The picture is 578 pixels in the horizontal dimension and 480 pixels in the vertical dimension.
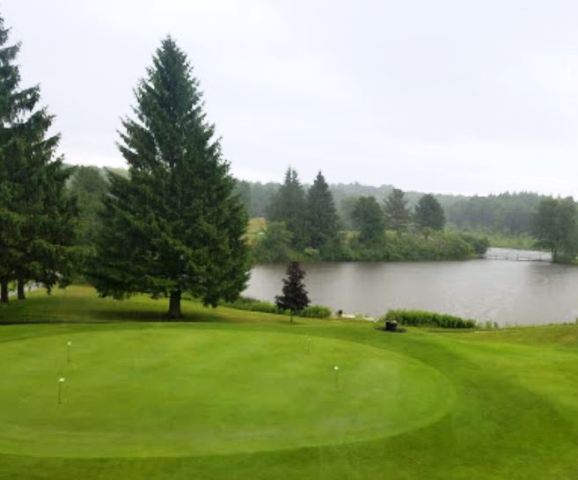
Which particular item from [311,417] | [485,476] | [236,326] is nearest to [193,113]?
[236,326]

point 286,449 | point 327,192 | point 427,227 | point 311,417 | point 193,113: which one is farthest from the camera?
point 427,227

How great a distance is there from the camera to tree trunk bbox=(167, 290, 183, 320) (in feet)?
93.8

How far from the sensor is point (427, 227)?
109 metres

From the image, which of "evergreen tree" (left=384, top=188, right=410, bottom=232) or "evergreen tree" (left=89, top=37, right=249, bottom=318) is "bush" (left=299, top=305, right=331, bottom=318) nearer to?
"evergreen tree" (left=89, top=37, right=249, bottom=318)

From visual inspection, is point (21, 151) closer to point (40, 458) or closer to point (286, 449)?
point (40, 458)

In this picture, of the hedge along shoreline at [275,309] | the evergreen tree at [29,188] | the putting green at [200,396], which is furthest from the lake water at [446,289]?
the putting green at [200,396]

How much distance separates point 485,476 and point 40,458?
812 cm

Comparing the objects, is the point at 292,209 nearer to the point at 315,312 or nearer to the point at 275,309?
the point at 275,309

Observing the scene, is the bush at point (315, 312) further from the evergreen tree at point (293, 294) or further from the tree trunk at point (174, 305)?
the tree trunk at point (174, 305)

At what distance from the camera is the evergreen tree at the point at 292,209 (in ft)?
304

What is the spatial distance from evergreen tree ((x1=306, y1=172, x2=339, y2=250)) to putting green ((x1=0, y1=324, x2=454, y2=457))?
7507 cm

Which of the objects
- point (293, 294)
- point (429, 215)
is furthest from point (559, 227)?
point (293, 294)

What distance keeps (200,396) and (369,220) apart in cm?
8619

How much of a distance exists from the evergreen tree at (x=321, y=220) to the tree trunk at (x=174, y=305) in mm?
Answer: 63940
